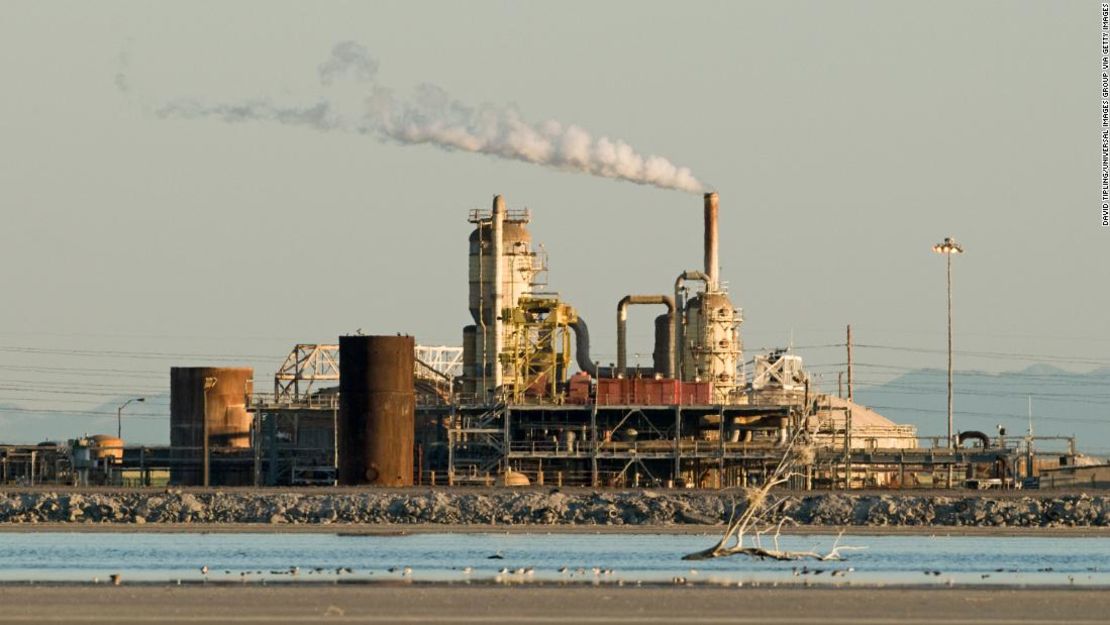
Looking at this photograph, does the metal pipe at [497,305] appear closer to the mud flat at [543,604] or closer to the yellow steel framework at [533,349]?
the yellow steel framework at [533,349]

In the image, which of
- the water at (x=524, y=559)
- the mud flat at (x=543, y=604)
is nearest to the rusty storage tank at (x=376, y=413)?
the water at (x=524, y=559)

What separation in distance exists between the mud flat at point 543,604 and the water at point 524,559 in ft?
8.96

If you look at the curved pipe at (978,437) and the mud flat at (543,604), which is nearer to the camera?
the mud flat at (543,604)

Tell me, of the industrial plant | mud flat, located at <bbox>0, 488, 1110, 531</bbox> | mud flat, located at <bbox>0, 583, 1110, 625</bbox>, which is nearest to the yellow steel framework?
the industrial plant

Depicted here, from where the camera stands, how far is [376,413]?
4294 inches

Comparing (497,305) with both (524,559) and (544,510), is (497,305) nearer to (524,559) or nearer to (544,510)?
(544,510)

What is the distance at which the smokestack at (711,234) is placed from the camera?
408 ft

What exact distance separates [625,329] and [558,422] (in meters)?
8.45

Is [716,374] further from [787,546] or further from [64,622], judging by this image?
[64,622]

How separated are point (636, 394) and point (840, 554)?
55.8 metres

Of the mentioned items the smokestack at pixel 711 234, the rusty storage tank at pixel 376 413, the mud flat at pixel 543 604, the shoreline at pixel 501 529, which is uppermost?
the smokestack at pixel 711 234

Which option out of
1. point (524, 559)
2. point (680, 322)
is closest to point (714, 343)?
point (680, 322)

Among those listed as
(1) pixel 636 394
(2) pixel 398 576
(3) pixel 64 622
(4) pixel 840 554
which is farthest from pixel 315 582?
(1) pixel 636 394

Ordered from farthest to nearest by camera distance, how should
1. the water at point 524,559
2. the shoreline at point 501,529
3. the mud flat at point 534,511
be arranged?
1. the mud flat at point 534,511
2. the shoreline at point 501,529
3. the water at point 524,559
